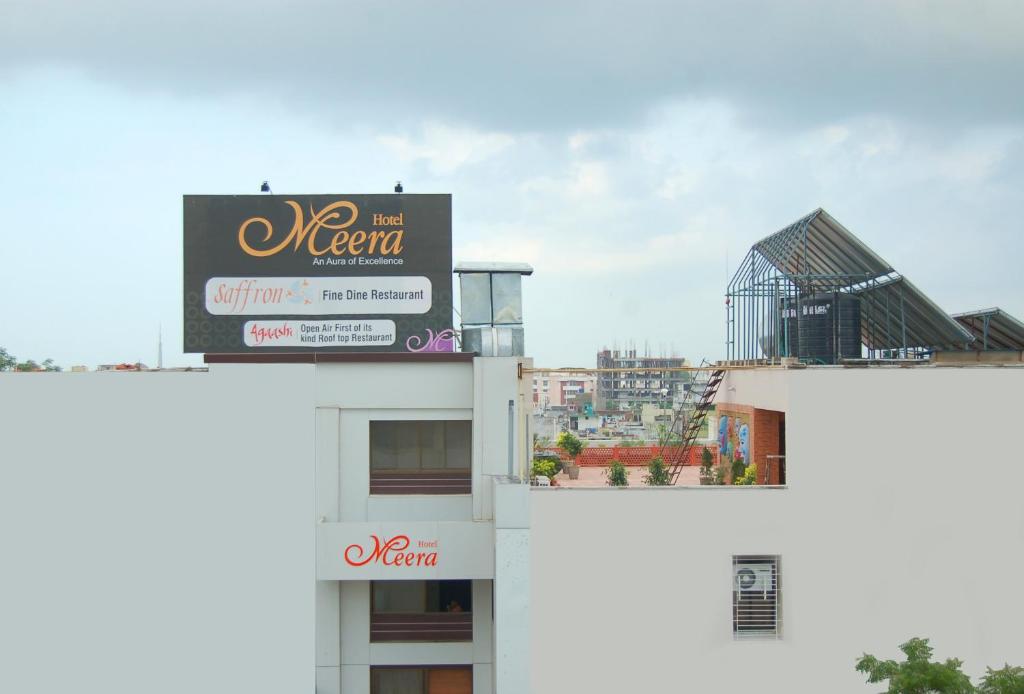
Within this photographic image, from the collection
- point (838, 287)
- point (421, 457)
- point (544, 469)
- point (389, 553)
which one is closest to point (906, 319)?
point (838, 287)

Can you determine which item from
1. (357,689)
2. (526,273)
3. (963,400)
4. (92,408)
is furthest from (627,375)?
(92,408)

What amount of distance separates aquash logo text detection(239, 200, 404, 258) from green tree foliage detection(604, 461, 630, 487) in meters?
6.15

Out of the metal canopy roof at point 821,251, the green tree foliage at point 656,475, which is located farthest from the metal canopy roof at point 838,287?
the green tree foliage at point 656,475

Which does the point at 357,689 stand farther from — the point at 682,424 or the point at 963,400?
the point at 963,400

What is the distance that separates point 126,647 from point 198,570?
1.93 metres

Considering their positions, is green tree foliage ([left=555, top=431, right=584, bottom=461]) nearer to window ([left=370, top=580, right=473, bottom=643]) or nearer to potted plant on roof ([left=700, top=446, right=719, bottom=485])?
potted plant on roof ([left=700, top=446, right=719, bottom=485])

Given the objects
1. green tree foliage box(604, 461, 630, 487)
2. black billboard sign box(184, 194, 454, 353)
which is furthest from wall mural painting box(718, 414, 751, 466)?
black billboard sign box(184, 194, 454, 353)

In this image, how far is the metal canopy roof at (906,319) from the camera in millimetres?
18109

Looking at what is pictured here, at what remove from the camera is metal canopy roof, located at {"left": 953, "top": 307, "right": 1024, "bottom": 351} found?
19578mm

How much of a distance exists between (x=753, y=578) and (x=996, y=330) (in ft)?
33.4

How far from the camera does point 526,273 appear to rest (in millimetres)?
18391

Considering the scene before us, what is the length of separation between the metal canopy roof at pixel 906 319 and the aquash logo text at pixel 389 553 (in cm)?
1073

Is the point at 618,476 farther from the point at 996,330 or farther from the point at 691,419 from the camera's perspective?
the point at 996,330

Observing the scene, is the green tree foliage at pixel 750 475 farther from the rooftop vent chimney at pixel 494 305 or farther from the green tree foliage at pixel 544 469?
the rooftop vent chimney at pixel 494 305
